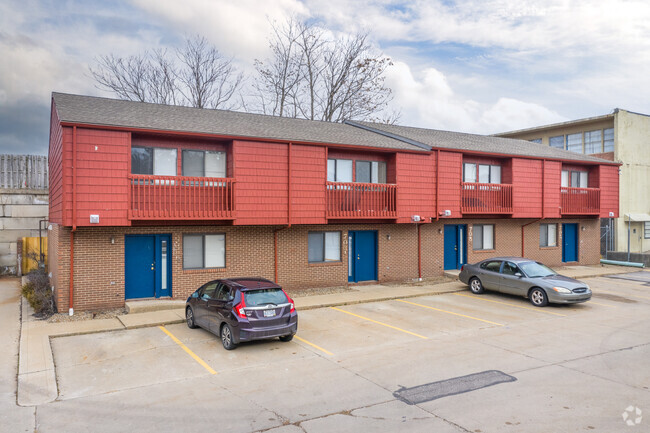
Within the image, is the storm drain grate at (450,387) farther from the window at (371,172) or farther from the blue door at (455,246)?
the blue door at (455,246)

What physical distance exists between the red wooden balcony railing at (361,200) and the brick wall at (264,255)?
105 centimetres

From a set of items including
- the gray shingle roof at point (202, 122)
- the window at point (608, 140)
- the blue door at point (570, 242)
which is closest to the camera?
the gray shingle roof at point (202, 122)

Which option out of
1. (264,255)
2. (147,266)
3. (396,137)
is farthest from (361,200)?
(147,266)

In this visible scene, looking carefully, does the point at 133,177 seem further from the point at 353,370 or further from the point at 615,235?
the point at 615,235

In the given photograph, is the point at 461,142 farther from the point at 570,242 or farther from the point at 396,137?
the point at 570,242

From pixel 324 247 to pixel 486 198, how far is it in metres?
8.33

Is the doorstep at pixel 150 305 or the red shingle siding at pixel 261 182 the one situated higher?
the red shingle siding at pixel 261 182

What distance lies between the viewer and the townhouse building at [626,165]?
31.1 meters

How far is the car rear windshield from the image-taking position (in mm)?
10547

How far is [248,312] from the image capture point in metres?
10.4

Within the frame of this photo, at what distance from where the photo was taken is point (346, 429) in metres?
6.54

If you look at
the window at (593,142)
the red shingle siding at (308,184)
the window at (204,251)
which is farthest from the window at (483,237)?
the window at (593,142)

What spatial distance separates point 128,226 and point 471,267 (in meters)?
12.6

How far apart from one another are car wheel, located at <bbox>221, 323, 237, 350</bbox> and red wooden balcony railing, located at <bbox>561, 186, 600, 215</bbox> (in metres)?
19.9
